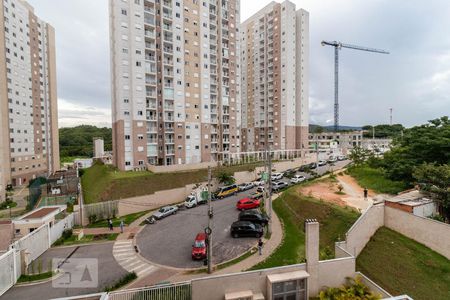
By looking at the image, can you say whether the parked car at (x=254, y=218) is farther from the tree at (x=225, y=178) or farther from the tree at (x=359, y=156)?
the tree at (x=359, y=156)

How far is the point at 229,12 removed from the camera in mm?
57312

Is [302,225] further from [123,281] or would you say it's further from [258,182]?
[258,182]

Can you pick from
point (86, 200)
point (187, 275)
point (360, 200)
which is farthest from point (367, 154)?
point (86, 200)

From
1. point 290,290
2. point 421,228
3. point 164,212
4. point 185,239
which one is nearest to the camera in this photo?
point 290,290

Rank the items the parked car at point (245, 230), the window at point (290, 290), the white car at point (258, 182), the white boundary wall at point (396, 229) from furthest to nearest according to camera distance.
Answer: the white car at point (258, 182)
the parked car at point (245, 230)
the white boundary wall at point (396, 229)
the window at point (290, 290)

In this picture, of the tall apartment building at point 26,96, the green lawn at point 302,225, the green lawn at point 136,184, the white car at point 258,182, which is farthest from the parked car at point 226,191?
the tall apartment building at point 26,96

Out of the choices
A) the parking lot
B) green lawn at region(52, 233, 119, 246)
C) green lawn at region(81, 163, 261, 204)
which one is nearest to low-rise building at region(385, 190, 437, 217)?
the parking lot

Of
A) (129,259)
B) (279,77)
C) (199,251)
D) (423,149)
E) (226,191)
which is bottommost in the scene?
(129,259)

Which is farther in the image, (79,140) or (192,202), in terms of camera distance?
(79,140)

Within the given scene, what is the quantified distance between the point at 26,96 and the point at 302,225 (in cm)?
7104

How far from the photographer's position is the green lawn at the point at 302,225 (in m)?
19.1

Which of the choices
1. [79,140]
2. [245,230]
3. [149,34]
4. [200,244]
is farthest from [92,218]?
[79,140]

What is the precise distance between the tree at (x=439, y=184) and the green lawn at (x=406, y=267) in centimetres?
Result: 571

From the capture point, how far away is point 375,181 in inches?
1436
